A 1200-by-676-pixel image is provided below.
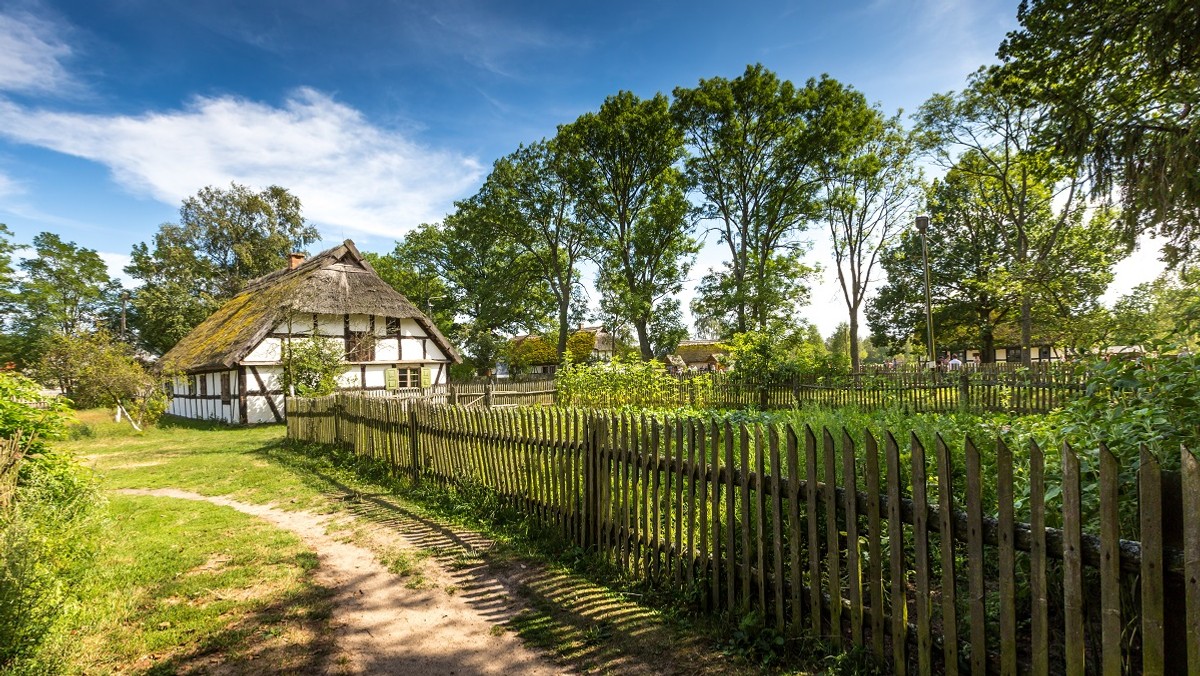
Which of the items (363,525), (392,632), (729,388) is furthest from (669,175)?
(392,632)

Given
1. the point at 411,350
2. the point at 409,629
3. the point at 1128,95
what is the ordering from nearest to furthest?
the point at 409,629
the point at 1128,95
the point at 411,350

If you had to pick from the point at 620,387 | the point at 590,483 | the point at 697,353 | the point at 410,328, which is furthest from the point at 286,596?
the point at 697,353

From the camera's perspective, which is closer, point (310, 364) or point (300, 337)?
point (310, 364)

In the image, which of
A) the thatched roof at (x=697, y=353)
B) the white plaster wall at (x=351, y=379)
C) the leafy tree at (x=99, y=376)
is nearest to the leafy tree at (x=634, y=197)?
the white plaster wall at (x=351, y=379)

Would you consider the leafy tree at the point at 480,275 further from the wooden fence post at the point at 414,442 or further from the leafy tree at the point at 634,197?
the wooden fence post at the point at 414,442

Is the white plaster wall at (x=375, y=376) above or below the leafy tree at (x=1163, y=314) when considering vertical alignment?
below

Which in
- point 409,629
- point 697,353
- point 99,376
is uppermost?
point 99,376

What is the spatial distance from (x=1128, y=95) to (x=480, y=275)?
36.4 m

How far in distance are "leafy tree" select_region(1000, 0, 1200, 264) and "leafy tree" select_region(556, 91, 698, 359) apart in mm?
21814

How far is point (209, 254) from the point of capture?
130 ft

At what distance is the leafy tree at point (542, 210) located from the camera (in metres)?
32.1

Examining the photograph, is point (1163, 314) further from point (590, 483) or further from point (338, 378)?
point (338, 378)

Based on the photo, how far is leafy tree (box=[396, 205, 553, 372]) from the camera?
35.3 m

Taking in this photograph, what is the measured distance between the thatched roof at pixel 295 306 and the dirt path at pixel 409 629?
18.0 m
